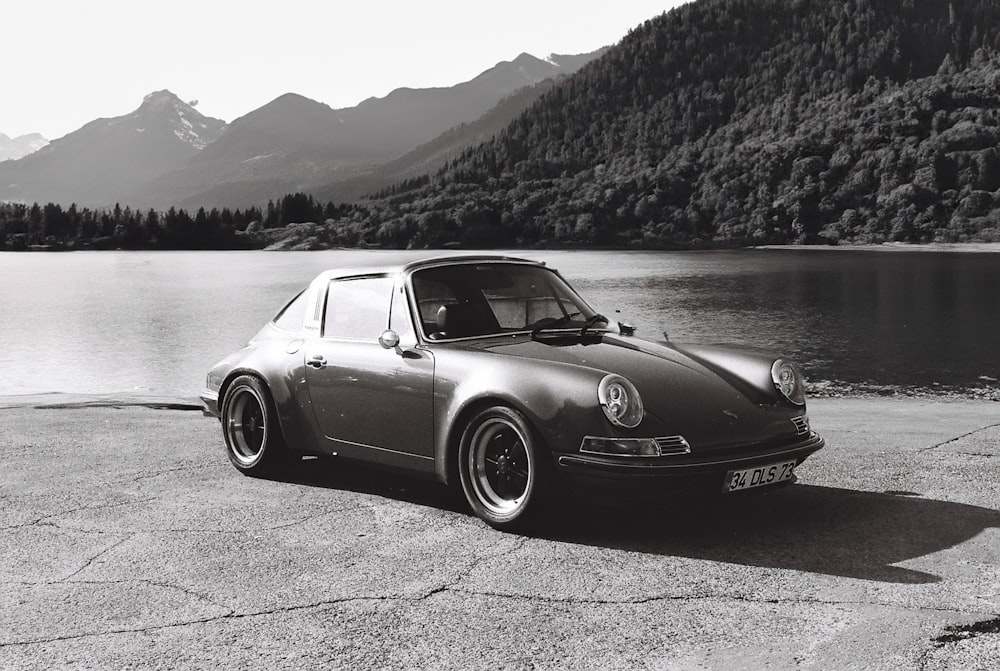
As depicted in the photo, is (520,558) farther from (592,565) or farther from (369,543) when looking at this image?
(369,543)

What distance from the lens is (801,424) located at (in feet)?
18.5

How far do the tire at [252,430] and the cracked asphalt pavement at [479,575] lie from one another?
142 mm

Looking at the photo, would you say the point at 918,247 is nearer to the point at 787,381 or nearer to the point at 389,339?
the point at 787,381

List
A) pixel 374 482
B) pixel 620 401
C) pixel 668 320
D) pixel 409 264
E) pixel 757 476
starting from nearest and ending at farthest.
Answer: pixel 620 401
pixel 757 476
pixel 409 264
pixel 374 482
pixel 668 320

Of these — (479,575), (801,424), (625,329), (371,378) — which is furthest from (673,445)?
(371,378)

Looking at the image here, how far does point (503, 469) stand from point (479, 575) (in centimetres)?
90

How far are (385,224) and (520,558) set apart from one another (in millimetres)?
187919

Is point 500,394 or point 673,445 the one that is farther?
point 500,394

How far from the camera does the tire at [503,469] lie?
5.11m

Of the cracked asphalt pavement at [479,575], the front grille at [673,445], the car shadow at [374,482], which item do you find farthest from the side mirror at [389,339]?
the front grille at [673,445]

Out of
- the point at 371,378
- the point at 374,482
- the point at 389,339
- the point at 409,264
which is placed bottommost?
the point at 374,482

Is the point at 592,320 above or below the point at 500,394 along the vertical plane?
above

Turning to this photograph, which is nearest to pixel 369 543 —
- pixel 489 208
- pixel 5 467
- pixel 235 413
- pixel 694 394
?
pixel 694 394

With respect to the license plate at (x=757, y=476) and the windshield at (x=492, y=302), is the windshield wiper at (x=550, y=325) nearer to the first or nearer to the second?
the windshield at (x=492, y=302)
